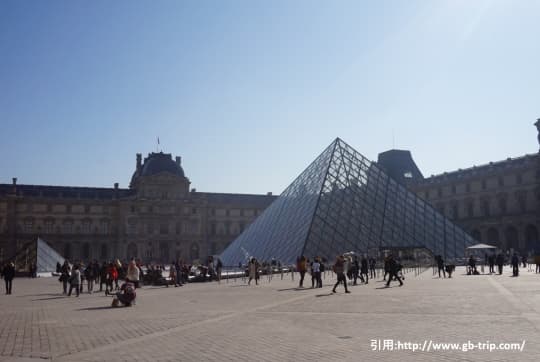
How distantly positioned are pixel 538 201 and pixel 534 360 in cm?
5470

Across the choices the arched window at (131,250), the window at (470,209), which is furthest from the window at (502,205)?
the arched window at (131,250)

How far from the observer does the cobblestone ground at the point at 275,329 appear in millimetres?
6512

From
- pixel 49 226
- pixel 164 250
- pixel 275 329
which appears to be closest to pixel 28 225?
pixel 49 226

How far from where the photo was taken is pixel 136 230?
7931 centimetres

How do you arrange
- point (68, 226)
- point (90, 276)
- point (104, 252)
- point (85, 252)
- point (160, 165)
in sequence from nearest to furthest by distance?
point (90, 276), point (68, 226), point (85, 252), point (104, 252), point (160, 165)

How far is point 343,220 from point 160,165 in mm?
55057

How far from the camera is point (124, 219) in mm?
79062

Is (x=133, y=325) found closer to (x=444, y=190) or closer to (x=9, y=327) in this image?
(x=9, y=327)

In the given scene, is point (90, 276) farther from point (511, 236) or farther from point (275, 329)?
point (511, 236)

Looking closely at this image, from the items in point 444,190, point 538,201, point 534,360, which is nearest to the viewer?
point 534,360

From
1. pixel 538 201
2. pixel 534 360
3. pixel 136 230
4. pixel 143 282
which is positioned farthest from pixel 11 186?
pixel 534 360

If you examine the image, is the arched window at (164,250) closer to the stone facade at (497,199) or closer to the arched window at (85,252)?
the arched window at (85,252)

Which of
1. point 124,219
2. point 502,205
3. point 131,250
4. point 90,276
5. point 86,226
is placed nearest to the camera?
point 90,276

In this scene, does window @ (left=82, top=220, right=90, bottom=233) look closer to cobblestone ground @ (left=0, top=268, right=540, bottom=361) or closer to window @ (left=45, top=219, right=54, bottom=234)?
window @ (left=45, top=219, right=54, bottom=234)
